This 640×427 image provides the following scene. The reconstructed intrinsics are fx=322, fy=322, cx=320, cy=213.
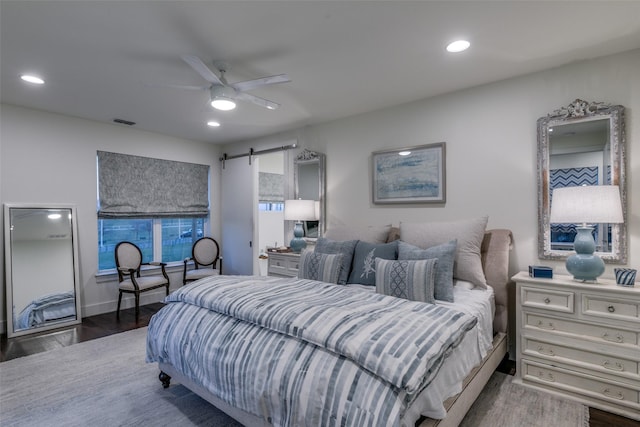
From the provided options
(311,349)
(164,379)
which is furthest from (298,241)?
(311,349)

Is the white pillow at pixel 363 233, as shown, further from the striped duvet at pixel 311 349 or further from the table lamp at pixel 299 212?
the striped duvet at pixel 311 349

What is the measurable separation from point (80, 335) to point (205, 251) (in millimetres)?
1908

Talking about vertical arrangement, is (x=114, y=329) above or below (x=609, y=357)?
below

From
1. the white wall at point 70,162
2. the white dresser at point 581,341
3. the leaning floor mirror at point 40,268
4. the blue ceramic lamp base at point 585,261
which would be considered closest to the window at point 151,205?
the white wall at point 70,162

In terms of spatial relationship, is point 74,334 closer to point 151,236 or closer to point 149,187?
point 151,236

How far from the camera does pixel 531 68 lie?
2.71m

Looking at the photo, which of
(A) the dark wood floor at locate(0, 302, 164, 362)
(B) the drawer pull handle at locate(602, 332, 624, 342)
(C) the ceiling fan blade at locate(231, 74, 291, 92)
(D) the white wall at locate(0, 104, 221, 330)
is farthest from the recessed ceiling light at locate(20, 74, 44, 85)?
(B) the drawer pull handle at locate(602, 332, 624, 342)

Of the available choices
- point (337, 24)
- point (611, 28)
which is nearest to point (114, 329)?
point (337, 24)

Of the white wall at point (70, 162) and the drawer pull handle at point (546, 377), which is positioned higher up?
the white wall at point (70, 162)

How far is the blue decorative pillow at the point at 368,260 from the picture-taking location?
9.12 ft

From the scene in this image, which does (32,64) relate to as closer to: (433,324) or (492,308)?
(433,324)

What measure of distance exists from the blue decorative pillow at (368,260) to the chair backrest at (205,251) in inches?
117

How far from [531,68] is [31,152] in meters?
5.27

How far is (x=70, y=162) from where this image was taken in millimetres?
4055
